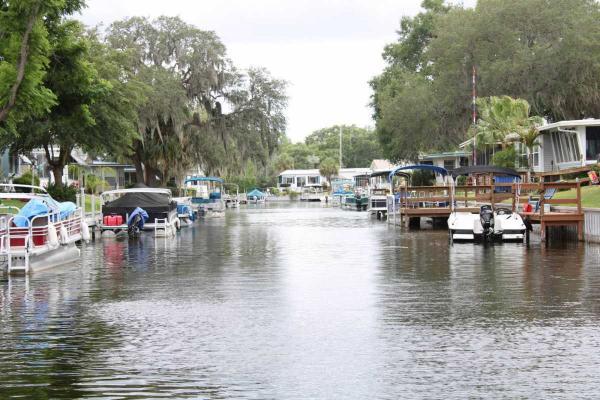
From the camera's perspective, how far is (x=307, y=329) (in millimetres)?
13609

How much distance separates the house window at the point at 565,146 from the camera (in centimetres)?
5578

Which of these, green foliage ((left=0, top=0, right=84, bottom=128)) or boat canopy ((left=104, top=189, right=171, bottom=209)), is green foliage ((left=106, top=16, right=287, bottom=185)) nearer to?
boat canopy ((left=104, top=189, right=171, bottom=209))

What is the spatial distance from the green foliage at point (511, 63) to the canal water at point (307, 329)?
→ 4022 centimetres

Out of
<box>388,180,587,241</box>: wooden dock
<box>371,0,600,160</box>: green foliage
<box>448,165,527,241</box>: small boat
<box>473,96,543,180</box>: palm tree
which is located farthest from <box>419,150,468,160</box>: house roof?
<box>448,165,527,241</box>: small boat

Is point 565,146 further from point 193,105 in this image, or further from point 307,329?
point 307,329

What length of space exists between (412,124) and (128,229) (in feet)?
132

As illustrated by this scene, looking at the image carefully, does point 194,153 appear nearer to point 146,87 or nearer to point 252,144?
point 252,144

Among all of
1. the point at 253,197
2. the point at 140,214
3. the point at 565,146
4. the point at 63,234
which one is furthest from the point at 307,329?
the point at 253,197

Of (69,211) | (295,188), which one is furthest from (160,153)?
(295,188)

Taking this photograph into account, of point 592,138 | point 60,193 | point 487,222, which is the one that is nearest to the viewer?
point 487,222

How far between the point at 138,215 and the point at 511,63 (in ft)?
112

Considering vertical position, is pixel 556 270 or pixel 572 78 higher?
pixel 572 78

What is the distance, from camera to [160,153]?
208 ft

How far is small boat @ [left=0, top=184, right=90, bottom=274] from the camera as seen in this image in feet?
74.2
